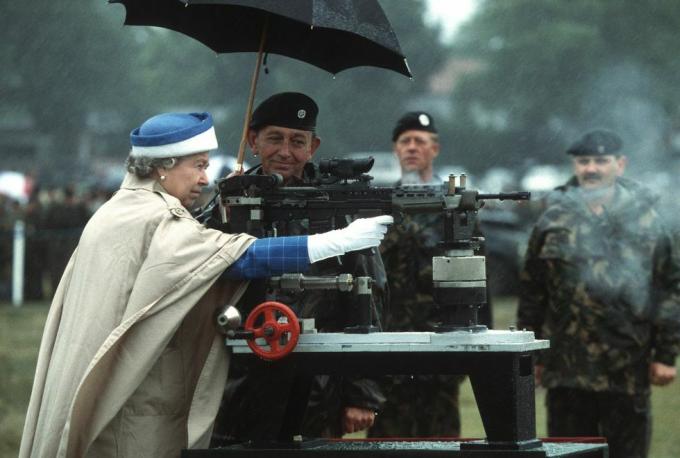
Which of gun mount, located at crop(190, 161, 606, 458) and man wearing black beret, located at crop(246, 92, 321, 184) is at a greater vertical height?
man wearing black beret, located at crop(246, 92, 321, 184)

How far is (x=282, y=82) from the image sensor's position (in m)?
46.7

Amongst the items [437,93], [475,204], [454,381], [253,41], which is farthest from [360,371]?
[437,93]

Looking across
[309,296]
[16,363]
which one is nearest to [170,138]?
[309,296]

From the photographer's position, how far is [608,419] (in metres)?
8.94

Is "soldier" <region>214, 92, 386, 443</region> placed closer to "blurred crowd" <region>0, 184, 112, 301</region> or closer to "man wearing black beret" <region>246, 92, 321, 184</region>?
"man wearing black beret" <region>246, 92, 321, 184</region>

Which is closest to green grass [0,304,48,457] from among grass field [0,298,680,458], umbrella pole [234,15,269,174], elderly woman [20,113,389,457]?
grass field [0,298,680,458]

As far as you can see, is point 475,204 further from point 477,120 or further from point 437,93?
point 437,93

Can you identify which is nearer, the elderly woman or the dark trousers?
the elderly woman

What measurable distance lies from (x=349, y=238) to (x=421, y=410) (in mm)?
3767

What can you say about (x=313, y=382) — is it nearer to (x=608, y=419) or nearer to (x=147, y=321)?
(x=147, y=321)

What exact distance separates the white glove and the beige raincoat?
0.28 metres

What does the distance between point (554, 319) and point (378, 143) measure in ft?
148

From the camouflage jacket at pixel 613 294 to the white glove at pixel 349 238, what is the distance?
3.60 metres

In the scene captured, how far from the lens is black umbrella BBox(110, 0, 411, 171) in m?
6.42
